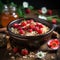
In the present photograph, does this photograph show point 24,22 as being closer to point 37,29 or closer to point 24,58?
point 37,29

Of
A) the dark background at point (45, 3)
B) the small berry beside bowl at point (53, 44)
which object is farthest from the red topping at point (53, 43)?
the dark background at point (45, 3)

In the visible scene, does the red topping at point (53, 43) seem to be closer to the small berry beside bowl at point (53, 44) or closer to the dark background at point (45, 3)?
the small berry beside bowl at point (53, 44)

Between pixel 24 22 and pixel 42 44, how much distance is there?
185 mm

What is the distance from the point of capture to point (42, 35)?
3.99 ft

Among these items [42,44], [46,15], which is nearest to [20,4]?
[46,15]

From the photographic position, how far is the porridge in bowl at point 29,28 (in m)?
1.25

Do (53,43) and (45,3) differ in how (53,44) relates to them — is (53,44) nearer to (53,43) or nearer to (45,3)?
(53,43)

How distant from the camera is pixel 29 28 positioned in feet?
4.21

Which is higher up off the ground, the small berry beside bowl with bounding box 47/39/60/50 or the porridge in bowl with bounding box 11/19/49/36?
the porridge in bowl with bounding box 11/19/49/36

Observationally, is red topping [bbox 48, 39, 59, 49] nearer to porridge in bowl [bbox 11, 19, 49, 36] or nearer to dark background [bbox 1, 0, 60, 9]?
porridge in bowl [bbox 11, 19, 49, 36]

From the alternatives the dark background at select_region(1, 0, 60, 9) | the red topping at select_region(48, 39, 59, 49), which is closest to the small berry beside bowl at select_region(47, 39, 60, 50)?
the red topping at select_region(48, 39, 59, 49)

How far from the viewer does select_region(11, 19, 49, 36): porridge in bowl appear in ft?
4.12

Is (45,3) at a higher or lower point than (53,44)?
higher

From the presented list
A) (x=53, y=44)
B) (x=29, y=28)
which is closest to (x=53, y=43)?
(x=53, y=44)
